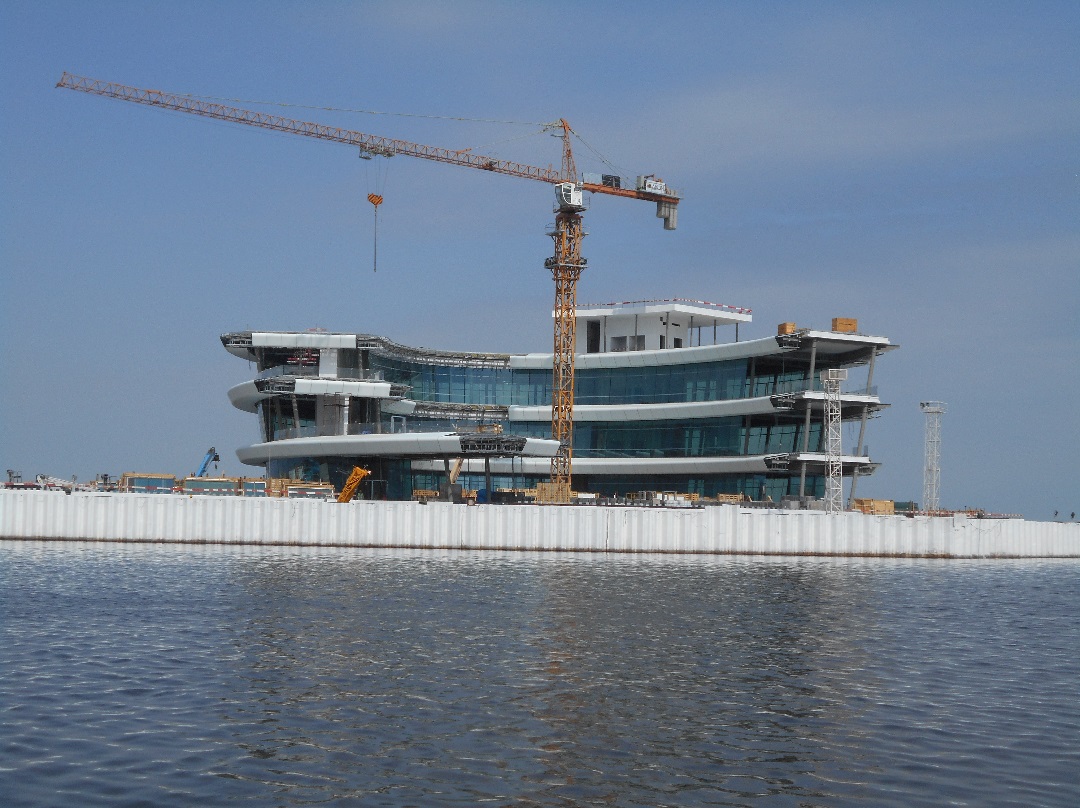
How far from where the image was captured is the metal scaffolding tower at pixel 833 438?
96.4 meters

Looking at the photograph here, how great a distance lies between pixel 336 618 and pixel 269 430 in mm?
75378

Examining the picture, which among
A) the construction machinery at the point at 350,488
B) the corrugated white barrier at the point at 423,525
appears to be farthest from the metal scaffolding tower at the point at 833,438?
the construction machinery at the point at 350,488

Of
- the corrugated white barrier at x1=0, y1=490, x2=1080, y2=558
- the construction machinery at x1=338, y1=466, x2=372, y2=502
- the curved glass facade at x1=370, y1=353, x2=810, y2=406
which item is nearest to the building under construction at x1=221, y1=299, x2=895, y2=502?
the curved glass facade at x1=370, y1=353, x2=810, y2=406

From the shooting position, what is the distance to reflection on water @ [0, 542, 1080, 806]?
20.5 metres

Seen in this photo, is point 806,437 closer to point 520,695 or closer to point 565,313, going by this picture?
point 565,313

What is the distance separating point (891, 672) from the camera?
33.0 metres

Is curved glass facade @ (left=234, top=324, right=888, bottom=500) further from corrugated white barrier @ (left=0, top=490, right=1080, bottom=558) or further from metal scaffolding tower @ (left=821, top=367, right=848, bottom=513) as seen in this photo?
corrugated white barrier @ (left=0, top=490, right=1080, bottom=558)

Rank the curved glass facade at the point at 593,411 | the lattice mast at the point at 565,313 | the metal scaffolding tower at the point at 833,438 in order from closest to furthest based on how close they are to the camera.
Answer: the metal scaffolding tower at the point at 833,438, the curved glass facade at the point at 593,411, the lattice mast at the point at 565,313

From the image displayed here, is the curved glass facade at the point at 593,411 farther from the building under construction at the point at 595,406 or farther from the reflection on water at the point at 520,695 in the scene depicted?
the reflection on water at the point at 520,695

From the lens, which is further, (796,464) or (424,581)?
(796,464)

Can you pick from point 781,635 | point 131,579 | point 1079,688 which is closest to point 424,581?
point 131,579

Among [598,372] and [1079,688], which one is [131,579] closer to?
[1079,688]

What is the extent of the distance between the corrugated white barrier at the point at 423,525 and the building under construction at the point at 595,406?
47.9 ft

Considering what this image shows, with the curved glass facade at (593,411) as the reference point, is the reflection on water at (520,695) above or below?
below
